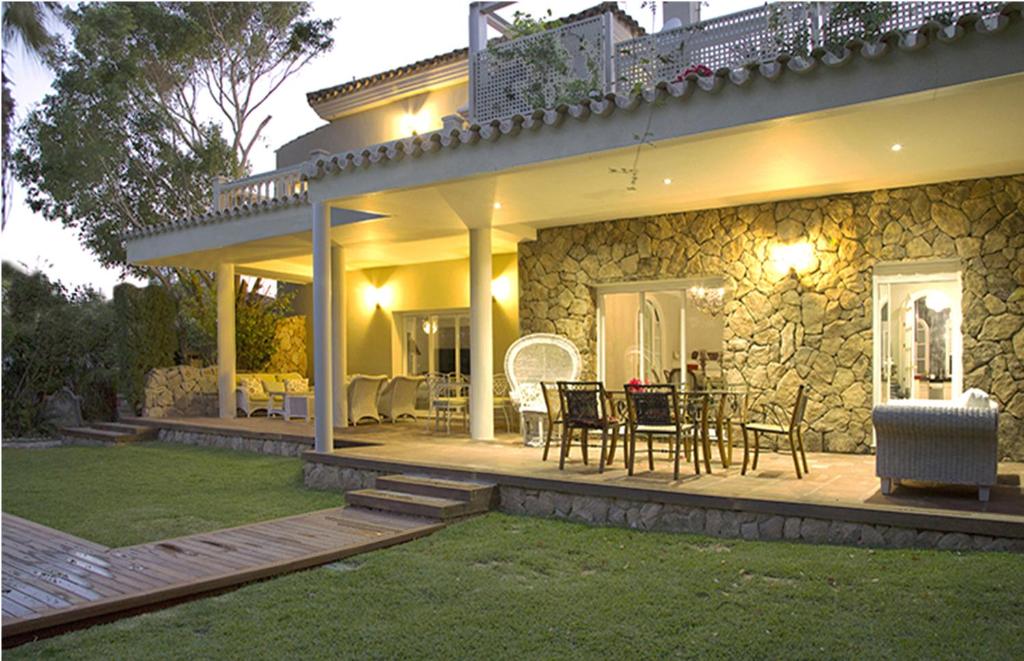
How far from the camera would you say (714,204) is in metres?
9.38

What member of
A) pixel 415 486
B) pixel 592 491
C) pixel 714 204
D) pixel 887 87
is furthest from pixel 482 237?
pixel 887 87

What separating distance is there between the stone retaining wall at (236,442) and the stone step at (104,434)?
0.32 m

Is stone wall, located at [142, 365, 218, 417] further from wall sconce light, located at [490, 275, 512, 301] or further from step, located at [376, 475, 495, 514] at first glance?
step, located at [376, 475, 495, 514]

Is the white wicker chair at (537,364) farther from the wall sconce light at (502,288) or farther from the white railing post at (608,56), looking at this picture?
the white railing post at (608,56)

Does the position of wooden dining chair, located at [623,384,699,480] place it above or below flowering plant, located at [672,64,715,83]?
below

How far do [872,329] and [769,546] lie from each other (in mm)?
4026

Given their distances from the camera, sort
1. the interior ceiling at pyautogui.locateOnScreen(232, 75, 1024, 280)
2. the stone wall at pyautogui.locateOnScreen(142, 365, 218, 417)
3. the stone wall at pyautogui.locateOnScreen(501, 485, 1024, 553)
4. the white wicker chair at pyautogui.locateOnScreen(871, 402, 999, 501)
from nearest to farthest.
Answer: the stone wall at pyautogui.locateOnScreen(501, 485, 1024, 553) → the white wicker chair at pyautogui.locateOnScreen(871, 402, 999, 501) → the interior ceiling at pyautogui.locateOnScreen(232, 75, 1024, 280) → the stone wall at pyautogui.locateOnScreen(142, 365, 218, 417)

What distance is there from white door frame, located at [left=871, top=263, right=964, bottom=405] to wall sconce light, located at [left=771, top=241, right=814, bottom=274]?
0.71 m

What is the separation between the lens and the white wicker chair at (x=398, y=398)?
1272 cm

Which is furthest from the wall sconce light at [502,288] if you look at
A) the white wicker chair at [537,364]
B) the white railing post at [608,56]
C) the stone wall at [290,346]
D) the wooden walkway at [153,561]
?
the wooden walkway at [153,561]

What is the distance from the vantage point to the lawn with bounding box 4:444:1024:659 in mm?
3770

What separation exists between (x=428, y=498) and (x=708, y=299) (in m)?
4.53

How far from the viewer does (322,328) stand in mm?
8648

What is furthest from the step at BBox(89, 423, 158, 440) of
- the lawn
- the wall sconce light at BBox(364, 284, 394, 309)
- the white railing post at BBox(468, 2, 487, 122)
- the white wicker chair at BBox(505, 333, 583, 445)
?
the lawn
